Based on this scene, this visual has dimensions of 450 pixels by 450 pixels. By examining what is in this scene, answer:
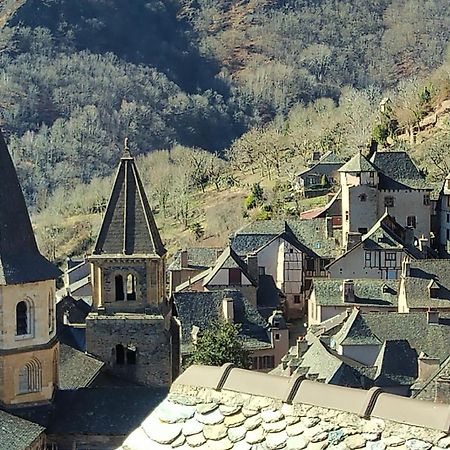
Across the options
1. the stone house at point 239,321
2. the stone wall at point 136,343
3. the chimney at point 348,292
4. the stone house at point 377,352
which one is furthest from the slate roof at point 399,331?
the stone wall at point 136,343

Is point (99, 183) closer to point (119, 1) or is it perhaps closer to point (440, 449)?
point (119, 1)

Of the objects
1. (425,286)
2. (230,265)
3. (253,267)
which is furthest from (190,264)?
(425,286)

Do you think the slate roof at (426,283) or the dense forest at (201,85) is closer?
the slate roof at (426,283)

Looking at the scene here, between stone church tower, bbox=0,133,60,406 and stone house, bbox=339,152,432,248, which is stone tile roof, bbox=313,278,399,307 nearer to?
stone house, bbox=339,152,432,248

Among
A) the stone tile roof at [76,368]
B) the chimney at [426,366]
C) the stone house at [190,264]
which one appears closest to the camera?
the stone tile roof at [76,368]

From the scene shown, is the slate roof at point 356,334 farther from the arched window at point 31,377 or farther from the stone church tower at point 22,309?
the arched window at point 31,377

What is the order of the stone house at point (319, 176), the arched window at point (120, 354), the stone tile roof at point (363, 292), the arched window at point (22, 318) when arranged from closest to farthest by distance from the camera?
the arched window at point (22, 318), the arched window at point (120, 354), the stone tile roof at point (363, 292), the stone house at point (319, 176)
